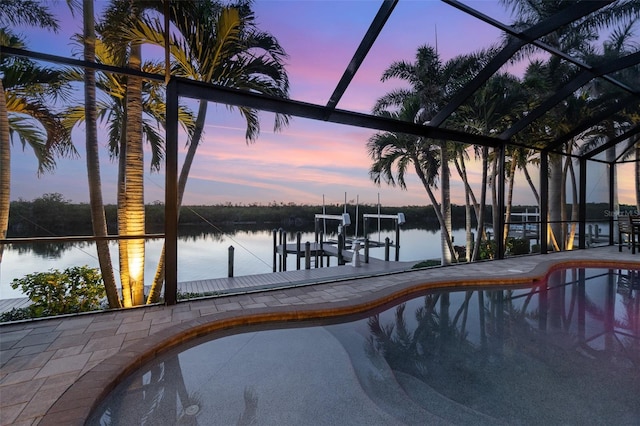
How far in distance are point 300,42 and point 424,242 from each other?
1740 cm

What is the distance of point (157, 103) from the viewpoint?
579cm

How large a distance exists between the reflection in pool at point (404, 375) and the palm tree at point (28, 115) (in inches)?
169

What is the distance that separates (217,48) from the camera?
398 centimetres

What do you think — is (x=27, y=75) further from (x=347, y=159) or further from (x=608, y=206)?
(x=608, y=206)

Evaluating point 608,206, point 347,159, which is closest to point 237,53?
point 347,159

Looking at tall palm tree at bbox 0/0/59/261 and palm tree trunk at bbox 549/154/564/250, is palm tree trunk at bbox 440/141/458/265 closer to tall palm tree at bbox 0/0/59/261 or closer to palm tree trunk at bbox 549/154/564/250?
palm tree trunk at bbox 549/154/564/250

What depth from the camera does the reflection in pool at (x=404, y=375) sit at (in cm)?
199

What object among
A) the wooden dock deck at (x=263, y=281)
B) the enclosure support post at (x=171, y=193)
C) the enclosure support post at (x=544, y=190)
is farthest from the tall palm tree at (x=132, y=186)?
the enclosure support post at (x=544, y=190)

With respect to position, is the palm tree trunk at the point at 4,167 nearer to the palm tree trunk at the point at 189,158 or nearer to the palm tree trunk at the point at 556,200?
the palm tree trunk at the point at 189,158

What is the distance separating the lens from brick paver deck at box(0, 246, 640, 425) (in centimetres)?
187

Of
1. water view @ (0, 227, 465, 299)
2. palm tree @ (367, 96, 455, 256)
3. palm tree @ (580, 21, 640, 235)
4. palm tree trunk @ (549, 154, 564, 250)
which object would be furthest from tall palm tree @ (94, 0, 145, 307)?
palm tree trunk @ (549, 154, 564, 250)

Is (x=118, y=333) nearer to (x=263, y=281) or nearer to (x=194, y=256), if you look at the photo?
(x=263, y=281)

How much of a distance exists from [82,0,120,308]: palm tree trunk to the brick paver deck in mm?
1223

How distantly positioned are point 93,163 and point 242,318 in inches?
124
